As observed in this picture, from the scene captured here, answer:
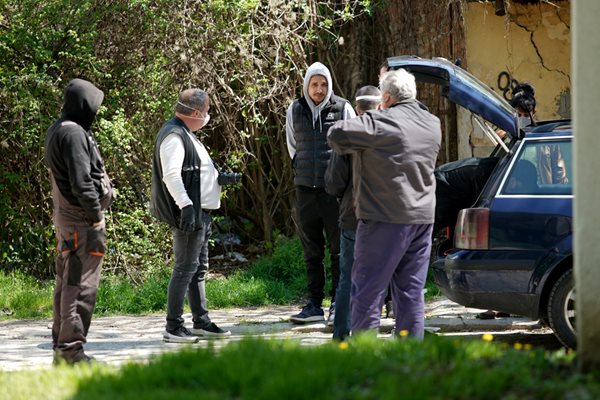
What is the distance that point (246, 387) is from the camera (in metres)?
5.12

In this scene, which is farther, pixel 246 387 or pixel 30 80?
pixel 30 80

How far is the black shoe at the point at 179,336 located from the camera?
8.91m

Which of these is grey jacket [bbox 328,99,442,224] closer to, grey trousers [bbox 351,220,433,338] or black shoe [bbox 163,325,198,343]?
grey trousers [bbox 351,220,433,338]

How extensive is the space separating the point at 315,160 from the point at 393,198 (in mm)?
2608

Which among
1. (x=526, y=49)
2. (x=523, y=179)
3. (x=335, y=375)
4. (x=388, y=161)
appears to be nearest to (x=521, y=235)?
(x=523, y=179)

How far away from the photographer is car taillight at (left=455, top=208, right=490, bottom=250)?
7973mm

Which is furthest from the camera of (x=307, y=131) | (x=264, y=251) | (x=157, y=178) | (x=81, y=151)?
(x=264, y=251)

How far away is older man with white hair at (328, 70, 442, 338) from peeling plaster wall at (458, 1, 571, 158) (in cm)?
732

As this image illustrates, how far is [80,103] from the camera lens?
751 cm

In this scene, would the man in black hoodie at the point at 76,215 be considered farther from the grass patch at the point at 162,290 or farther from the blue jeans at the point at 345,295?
the grass patch at the point at 162,290

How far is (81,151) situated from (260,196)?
696 cm

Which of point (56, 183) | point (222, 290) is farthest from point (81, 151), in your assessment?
point (222, 290)

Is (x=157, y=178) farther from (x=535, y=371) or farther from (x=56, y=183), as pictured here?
(x=535, y=371)

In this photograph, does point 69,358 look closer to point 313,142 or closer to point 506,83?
point 313,142
